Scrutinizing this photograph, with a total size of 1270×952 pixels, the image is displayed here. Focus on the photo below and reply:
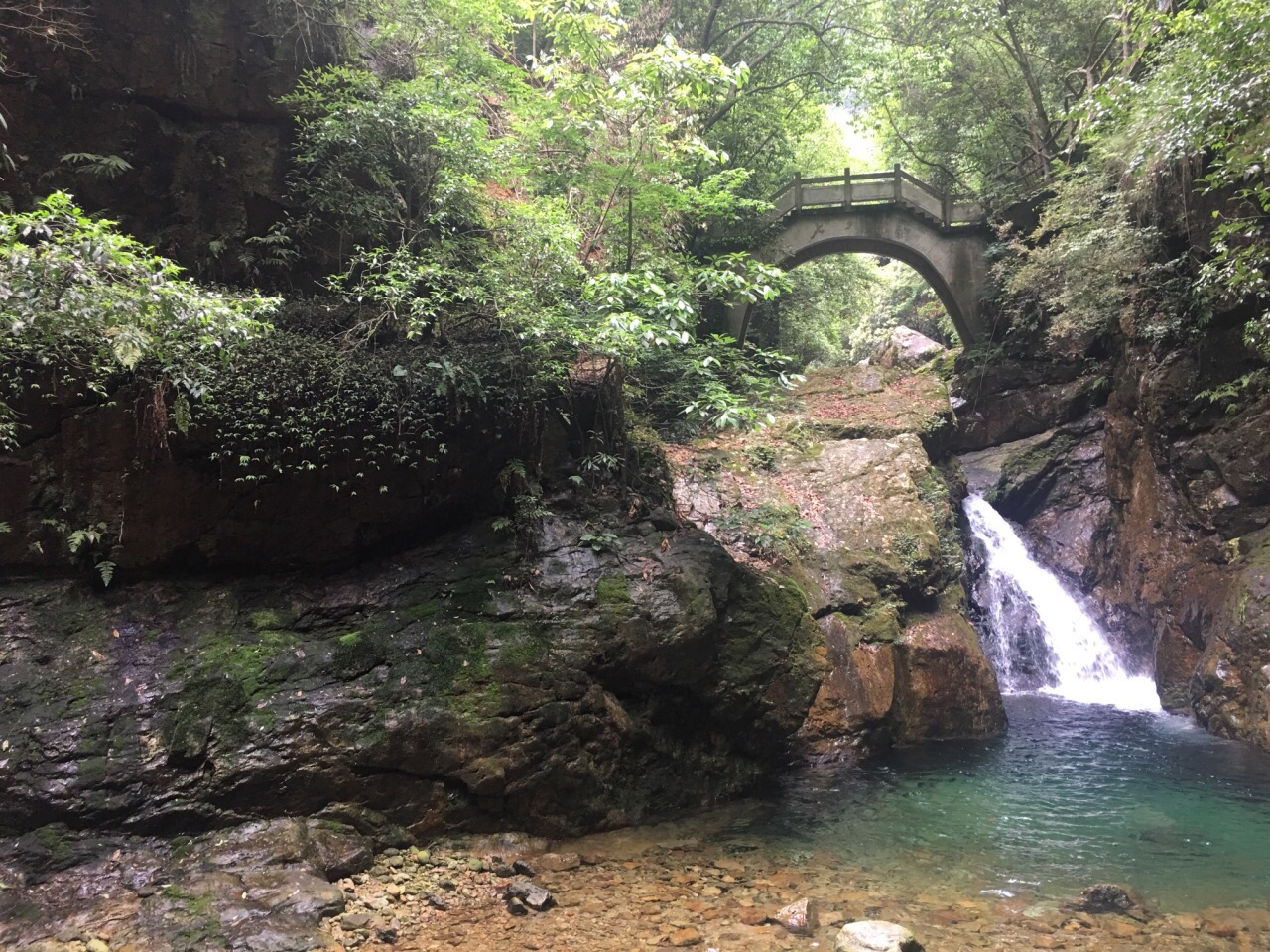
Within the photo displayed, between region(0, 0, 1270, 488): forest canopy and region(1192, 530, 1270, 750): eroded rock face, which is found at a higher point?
region(0, 0, 1270, 488): forest canopy

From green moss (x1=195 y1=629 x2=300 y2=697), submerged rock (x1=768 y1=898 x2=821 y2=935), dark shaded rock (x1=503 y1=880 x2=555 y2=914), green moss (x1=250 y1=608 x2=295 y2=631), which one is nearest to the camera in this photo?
submerged rock (x1=768 y1=898 x2=821 y2=935)

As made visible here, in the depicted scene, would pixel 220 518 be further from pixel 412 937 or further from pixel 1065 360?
pixel 1065 360

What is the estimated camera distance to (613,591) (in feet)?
23.2

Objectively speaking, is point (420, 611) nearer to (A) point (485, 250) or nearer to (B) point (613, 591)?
(B) point (613, 591)

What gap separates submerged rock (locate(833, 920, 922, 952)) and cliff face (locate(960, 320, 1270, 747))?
25.3ft

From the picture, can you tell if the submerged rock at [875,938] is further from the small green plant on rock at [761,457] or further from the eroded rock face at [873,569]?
the small green plant on rock at [761,457]

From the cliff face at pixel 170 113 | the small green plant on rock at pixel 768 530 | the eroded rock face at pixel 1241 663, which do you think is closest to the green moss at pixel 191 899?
the cliff face at pixel 170 113

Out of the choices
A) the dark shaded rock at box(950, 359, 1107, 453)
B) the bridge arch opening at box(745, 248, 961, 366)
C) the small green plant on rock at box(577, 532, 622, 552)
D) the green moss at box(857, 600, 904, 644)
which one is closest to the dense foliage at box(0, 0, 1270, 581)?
the small green plant on rock at box(577, 532, 622, 552)

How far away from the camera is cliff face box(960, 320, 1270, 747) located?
33.4ft

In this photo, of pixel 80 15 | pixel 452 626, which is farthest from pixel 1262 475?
pixel 80 15

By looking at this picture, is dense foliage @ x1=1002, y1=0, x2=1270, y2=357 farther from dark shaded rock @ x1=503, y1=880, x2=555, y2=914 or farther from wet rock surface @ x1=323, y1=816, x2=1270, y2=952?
dark shaded rock @ x1=503, y1=880, x2=555, y2=914

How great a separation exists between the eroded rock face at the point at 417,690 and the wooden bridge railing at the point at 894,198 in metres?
15.5

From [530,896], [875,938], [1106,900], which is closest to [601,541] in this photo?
[530,896]

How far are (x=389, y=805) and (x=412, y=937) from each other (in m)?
1.13
